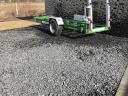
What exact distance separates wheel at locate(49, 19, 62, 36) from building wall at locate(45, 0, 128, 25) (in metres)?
2.31

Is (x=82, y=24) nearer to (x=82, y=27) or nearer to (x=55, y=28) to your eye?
(x=82, y=27)

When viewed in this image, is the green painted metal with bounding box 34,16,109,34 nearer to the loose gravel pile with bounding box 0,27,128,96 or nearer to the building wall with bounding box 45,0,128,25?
the loose gravel pile with bounding box 0,27,128,96

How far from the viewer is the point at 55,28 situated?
13.5 metres

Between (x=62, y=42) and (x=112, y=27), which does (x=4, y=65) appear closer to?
(x=62, y=42)

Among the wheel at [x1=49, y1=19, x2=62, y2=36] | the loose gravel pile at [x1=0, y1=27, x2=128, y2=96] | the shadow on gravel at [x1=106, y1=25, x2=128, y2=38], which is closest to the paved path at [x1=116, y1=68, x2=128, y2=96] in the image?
the loose gravel pile at [x1=0, y1=27, x2=128, y2=96]

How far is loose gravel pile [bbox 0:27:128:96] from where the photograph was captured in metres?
7.05

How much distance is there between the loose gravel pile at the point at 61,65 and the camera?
7.05 meters

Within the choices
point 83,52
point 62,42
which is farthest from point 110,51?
point 62,42

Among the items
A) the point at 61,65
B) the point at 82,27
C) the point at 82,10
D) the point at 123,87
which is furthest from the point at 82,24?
the point at 123,87

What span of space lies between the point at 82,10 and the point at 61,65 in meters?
7.01

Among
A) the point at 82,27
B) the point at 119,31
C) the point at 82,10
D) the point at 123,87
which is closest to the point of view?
the point at 123,87

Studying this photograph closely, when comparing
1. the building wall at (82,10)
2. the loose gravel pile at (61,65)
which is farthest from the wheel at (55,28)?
the building wall at (82,10)

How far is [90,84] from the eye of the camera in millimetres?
7301

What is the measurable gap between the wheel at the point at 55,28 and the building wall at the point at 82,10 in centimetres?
231
